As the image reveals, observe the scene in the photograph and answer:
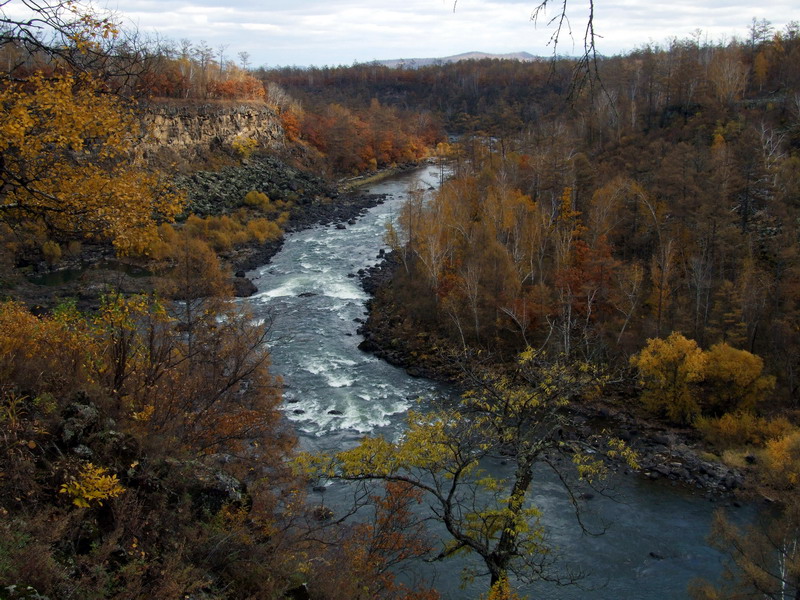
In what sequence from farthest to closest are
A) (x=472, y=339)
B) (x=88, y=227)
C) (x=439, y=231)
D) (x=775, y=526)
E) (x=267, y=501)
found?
(x=439, y=231) → (x=472, y=339) → (x=775, y=526) → (x=267, y=501) → (x=88, y=227)

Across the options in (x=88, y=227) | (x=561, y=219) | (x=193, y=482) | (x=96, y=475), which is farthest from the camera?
(x=561, y=219)

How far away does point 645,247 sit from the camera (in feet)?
107

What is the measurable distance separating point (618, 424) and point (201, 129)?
5320 centimetres

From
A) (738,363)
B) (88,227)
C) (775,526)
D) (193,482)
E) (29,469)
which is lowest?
(775,526)

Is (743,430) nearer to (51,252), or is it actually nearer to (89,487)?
(89,487)

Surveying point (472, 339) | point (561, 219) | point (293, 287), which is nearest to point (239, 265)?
point (293, 287)

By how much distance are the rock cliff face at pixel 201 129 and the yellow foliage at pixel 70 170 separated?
158ft

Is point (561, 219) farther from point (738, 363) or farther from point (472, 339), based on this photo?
point (738, 363)

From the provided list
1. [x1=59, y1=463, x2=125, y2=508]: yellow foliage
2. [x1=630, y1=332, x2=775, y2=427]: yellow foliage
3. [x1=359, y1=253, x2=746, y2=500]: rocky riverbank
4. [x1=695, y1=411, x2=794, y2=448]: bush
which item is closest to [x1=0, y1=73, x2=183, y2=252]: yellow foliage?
[x1=59, y1=463, x2=125, y2=508]: yellow foliage

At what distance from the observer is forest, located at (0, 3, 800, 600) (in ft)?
20.0

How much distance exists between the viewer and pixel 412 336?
28.7m

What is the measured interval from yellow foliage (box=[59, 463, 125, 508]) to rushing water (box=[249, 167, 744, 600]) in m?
9.37

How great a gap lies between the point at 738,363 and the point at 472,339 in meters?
11.3

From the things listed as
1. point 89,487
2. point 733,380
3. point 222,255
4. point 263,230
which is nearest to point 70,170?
point 89,487
